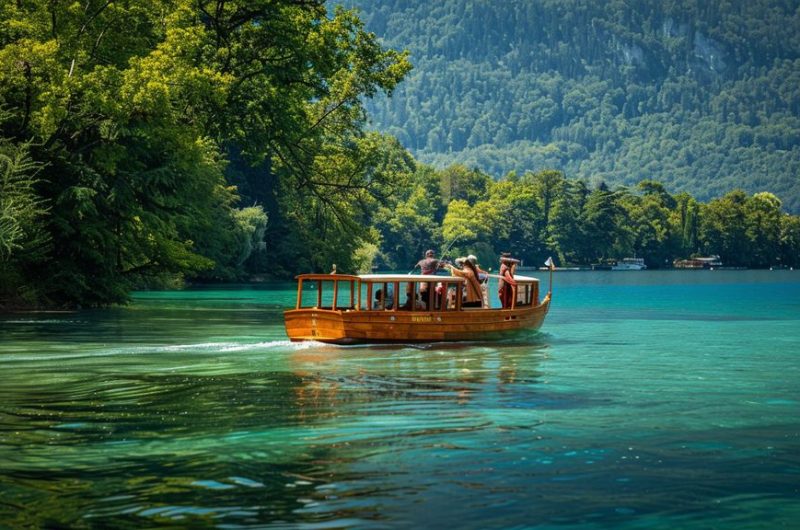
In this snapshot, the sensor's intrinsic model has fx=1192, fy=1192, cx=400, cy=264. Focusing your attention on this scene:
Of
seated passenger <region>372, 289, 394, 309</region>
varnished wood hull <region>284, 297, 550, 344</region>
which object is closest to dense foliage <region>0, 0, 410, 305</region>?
varnished wood hull <region>284, 297, 550, 344</region>

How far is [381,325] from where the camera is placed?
110ft

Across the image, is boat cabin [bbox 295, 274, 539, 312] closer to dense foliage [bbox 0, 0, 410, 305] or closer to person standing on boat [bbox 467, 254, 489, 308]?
person standing on boat [bbox 467, 254, 489, 308]

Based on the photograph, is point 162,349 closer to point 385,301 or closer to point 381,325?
point 381,325

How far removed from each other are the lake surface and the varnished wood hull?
0.39 meters

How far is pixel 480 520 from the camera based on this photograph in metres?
12.6

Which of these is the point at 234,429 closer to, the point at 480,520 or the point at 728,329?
the point at 480,520

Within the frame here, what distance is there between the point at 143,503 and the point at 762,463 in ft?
26.5

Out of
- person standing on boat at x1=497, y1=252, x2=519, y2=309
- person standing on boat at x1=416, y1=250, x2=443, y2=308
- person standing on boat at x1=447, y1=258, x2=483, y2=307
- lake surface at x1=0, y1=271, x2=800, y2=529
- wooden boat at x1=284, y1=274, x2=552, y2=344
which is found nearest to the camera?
lake surface at x1=0, y1=271, x2=800, y2=529

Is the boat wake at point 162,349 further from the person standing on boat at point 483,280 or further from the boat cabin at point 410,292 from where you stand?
the person standing on boat at point 483,280

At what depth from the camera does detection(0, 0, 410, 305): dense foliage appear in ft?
141

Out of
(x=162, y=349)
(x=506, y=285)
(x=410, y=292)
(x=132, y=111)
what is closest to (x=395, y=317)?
(x=410, y=292)

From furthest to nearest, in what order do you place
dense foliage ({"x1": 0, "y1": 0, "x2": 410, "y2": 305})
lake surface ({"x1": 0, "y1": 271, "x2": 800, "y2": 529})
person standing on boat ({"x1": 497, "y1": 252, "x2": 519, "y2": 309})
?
dense foliage ({"x1": 0, "y1": 0, "x2": 410, "y2": 305}) < person standing on boat ({"x1": 497, "y1": 252, "x2": 519, "y2": 309}) < lake surface ({"x1": 0, "y1": 271, "x2": 800, "y2": 529})

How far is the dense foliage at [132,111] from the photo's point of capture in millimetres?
43031

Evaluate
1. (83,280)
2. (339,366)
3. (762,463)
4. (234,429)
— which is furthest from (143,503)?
(83,280)
